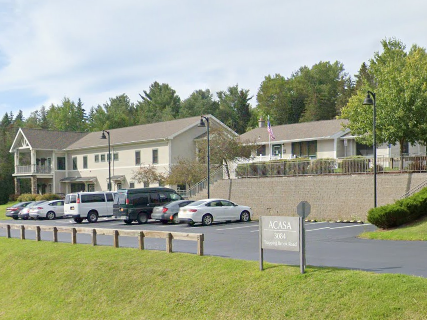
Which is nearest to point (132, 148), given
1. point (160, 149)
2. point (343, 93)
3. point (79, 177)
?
point (160, 149)

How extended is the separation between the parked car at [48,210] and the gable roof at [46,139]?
22185 mm

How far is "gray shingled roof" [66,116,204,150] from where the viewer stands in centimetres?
5294

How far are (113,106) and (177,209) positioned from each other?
8806 centimetres

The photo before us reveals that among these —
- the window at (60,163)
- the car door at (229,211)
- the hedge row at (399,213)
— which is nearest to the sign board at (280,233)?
the hedge row at (399,213)

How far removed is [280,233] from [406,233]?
11.6m

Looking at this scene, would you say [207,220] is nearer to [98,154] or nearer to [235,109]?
[98,154]

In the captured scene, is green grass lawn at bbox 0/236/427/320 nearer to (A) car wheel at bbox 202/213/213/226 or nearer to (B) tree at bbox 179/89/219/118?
(A) car wheel at bbox 202/213/213/226

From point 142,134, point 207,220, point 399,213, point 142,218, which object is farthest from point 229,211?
point 142,134

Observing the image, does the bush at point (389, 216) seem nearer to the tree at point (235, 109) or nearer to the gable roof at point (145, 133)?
the gable roof at point (145, 133)

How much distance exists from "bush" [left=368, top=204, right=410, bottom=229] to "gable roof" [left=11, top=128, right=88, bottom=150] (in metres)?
46.8

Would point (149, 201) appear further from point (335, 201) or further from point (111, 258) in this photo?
point (111, 258)

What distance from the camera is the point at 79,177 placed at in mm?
61406

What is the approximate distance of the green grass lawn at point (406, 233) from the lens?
70.3 ft

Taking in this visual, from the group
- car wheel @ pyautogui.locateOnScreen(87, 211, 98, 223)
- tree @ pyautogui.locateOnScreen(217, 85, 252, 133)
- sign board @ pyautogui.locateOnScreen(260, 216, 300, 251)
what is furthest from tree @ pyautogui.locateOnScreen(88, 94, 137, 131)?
sign board @ pyautogui.locateOnScreen(260, 216, 300, 251)
